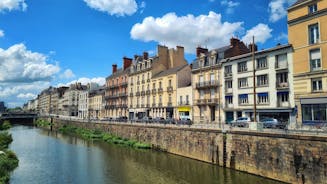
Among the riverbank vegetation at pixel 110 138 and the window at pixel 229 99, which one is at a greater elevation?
the window at pixel 229 99

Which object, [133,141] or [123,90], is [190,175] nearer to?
[133,141]

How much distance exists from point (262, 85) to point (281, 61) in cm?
346

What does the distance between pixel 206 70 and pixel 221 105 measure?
5.74 m

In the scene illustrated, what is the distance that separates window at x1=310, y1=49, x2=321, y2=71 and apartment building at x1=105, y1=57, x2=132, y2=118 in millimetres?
39441

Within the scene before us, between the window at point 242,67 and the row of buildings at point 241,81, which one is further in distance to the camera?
the window at point 242,67

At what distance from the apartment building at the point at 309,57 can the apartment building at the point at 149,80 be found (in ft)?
83.0

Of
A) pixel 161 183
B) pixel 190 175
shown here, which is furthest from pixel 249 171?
pixel 161 183

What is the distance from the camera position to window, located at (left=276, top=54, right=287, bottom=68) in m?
28.0

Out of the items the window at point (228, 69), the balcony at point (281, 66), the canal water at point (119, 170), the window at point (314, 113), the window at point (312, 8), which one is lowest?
the canal water at point (119, 170)

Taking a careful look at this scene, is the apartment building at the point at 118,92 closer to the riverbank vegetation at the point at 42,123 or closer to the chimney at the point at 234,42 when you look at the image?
the riverbank vegetation at the point at 42,123

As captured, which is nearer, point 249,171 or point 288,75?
point 249,171

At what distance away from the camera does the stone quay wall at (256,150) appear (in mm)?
15367

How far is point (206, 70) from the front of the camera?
3775 cm

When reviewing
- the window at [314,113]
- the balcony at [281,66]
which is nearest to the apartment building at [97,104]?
the balcony at [281,66]
